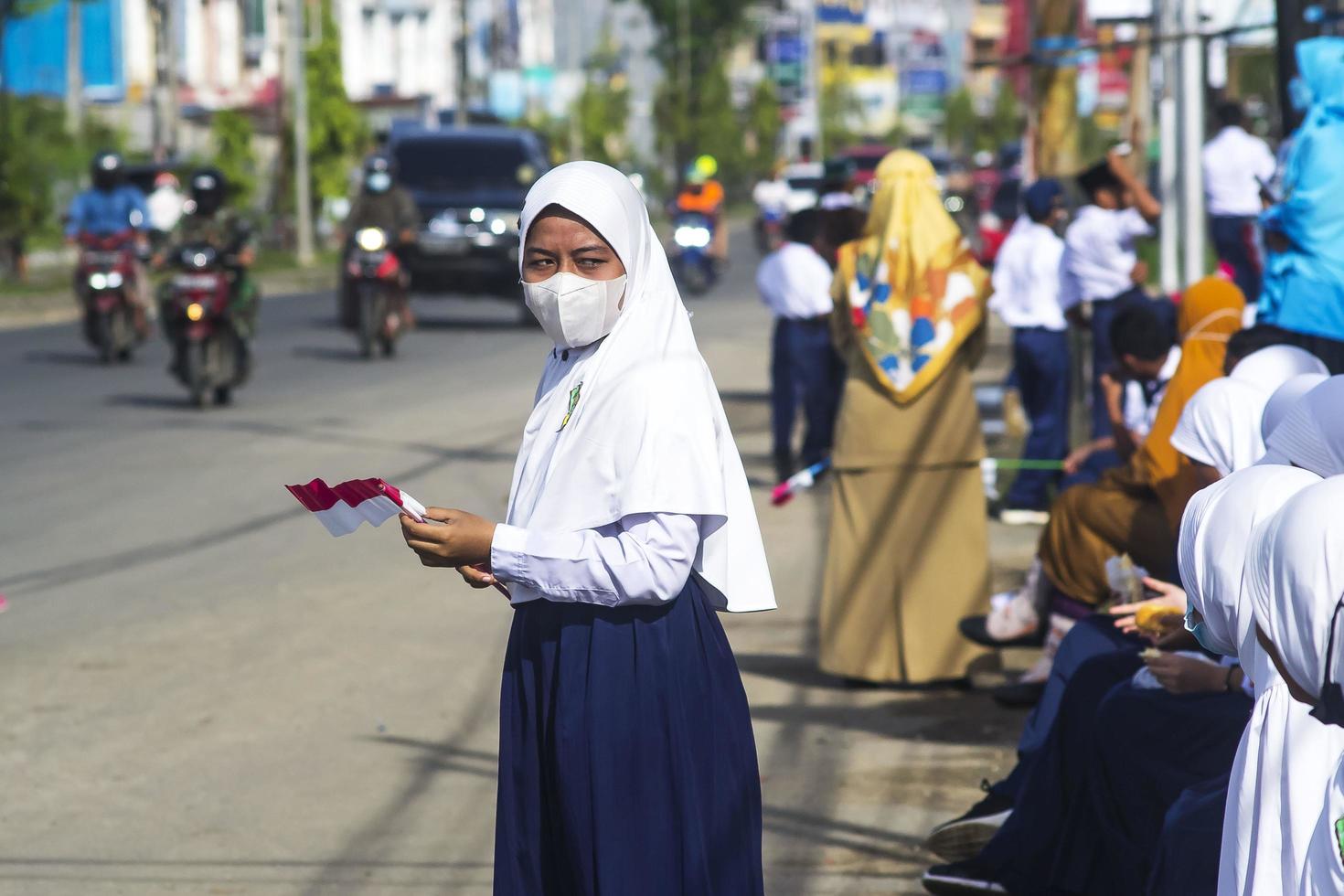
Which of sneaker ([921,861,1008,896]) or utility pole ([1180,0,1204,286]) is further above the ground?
utility pole ([1180,0,1204,286])

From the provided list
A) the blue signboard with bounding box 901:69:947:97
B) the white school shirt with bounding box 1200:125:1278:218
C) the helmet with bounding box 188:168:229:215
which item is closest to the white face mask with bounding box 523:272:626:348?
the white school shirt with bounding box 1200:125:1278:218

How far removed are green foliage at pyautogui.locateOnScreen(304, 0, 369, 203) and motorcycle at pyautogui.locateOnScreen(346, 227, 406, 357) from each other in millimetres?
20170

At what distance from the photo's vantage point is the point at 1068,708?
461 centimetres

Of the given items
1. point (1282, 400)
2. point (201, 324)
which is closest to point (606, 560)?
point (1282, 400)

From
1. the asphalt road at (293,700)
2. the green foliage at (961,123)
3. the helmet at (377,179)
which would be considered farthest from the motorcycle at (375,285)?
the green foliage at (961,123)

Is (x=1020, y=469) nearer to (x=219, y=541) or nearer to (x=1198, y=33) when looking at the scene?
(x=1198, y=33)

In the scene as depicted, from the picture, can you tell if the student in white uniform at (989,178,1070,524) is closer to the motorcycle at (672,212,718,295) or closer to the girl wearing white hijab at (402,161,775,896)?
the girl wearing white hijab at (402,161,775,896)

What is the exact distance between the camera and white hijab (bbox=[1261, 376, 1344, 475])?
268cm

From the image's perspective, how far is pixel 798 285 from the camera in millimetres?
11172

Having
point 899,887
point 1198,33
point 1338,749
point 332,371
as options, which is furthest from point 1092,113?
point 1338,749

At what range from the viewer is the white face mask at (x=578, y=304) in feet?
10.4

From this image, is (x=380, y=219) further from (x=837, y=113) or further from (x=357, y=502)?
(x=837, y=113)

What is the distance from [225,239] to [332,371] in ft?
9.63

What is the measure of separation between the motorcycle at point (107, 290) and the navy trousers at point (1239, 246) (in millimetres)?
9124
